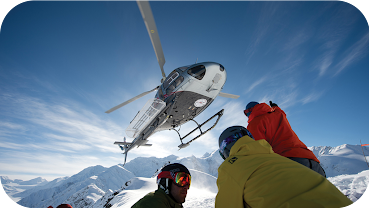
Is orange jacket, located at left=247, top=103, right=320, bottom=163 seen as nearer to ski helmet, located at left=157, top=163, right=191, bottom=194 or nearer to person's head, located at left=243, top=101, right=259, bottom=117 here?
person's head, located at left=243, top=101, right=259, bottom=117

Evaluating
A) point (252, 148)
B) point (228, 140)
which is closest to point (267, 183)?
point (252, 148)

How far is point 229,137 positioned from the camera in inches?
79.2

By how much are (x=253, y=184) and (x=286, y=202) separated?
0.24 metres

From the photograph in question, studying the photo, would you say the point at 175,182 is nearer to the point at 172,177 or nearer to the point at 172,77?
the point at 172,177

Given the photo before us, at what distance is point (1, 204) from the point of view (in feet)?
10.9

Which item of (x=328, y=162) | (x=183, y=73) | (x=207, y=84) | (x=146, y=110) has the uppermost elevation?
(x=183, y=73)

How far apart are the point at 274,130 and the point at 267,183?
2184mm

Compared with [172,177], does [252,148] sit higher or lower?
higher

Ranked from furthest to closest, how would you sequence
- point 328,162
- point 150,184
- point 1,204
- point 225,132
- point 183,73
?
point 328,162 < point 150,184 < point 183,73 < point 1,204 < point 225,132

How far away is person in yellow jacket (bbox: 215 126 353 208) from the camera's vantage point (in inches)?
36.4

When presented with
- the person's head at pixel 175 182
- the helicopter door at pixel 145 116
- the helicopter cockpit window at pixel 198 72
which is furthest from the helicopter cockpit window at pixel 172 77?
the person's head at pixel 175 182

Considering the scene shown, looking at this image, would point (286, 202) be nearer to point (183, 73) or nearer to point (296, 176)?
point (296, 176)

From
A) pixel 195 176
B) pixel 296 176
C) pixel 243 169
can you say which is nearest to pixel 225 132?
pixel 243 169

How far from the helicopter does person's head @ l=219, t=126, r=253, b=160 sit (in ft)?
15.1
